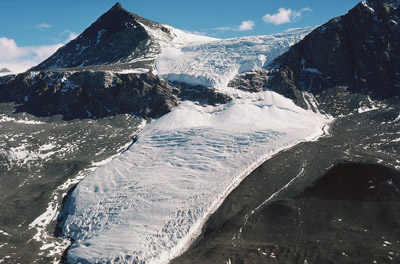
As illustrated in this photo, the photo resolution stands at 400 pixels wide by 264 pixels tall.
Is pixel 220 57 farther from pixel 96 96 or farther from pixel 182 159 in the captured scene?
pixel 182 159

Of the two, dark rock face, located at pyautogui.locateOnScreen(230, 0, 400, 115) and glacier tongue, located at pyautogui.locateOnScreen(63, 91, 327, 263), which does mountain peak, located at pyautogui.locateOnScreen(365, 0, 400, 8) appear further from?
glacier tongue, located at pyautogui.locateOnScreen(63, 91, 327, 263)

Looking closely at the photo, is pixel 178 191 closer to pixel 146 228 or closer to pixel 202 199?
pixel 202 199

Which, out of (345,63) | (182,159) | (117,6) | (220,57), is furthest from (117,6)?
(182,159)

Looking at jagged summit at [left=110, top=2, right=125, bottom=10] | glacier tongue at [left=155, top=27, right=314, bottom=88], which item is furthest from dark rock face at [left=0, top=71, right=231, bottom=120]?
jagged summit at [left=110, top=2, right=125, bottom=10]

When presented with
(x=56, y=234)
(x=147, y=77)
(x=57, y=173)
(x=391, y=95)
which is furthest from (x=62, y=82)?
(x=391, y=95)

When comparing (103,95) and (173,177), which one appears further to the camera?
(103,95)

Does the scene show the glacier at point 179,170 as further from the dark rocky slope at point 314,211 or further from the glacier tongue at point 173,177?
the dark rocky slope at point 314,211
